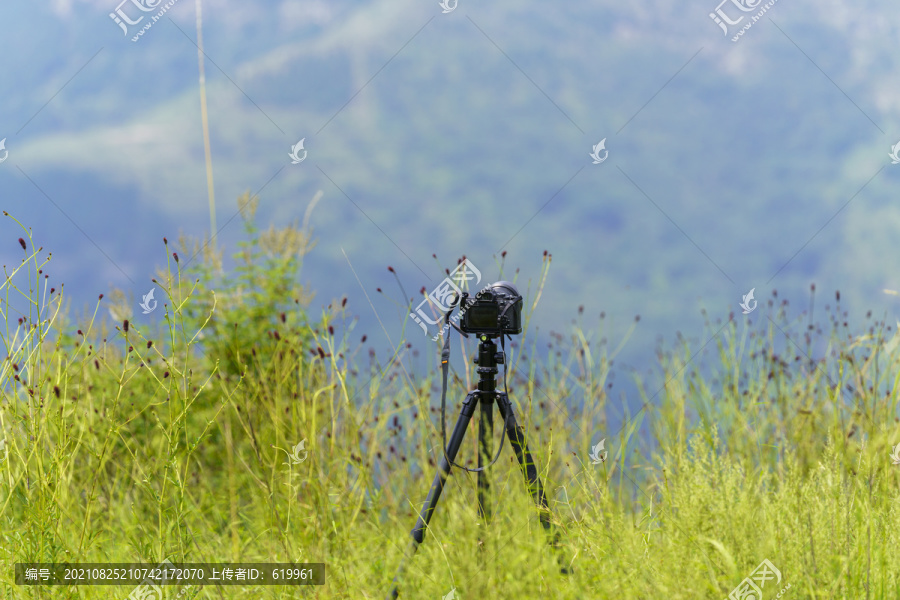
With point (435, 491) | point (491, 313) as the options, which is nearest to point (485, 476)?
point (435, 491)

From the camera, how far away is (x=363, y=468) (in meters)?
4.02

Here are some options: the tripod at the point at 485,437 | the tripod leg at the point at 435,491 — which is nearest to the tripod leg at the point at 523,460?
the tripod at the point at 485,437

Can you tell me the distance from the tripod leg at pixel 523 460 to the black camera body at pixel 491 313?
33 cm

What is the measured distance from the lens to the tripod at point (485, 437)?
3.36 metres

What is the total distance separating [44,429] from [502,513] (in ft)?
7.41

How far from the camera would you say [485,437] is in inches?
137

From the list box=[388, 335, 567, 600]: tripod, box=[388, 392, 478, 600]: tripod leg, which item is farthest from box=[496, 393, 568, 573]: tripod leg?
box=[388, 392, 478, 600]: tripod leg

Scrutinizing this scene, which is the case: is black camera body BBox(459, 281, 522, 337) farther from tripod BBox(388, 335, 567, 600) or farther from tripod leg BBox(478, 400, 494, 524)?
tripod leg BBox(478, 400, 494, 524)

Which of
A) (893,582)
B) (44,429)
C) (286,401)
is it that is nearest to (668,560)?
(893,582)

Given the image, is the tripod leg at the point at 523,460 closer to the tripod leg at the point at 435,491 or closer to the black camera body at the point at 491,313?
the tripod leg at the point at 435,491

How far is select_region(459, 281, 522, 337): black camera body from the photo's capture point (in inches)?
138

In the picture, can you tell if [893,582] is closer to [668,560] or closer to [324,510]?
[668,560]

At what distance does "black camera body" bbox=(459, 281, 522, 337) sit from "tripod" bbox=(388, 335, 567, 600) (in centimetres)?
10

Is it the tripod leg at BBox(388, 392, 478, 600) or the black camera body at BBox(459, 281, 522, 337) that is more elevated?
the black camera body at BBox(459, 281, 522, 337)
